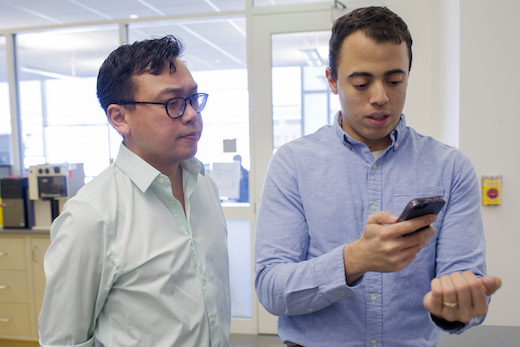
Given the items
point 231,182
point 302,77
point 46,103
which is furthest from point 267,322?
point 46,103

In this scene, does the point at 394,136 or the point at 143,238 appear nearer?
the point at 394,136

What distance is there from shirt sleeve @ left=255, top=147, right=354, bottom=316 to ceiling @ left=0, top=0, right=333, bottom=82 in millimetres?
2380

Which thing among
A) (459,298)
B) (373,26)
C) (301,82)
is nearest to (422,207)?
(459,298)

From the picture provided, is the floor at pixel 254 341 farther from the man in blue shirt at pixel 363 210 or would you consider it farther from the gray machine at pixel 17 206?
the man in blue shirt at pixel 363 210

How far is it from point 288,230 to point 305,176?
0.15m

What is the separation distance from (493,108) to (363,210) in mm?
1694

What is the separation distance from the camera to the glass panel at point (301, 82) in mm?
3203

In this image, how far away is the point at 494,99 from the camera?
7.35 feet

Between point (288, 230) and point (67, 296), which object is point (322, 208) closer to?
point (288, 230)

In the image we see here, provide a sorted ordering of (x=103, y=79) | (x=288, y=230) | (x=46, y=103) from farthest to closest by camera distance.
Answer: (x=46, y=103), (x=103, y=79), (x=288, y=230)

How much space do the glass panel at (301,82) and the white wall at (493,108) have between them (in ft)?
3.23

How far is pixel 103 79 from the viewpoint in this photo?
1.31 metres

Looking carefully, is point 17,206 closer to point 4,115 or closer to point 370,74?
point 4,115

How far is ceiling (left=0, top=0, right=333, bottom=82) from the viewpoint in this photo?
3.31 metres
